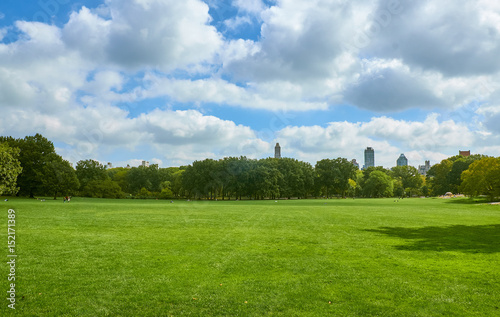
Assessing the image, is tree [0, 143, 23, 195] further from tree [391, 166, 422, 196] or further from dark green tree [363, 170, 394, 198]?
tree [391, 166, 422, 196]

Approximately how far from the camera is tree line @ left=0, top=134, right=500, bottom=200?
6175 cm

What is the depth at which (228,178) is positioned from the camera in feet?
301

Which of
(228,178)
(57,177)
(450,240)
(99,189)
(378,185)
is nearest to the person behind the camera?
(450,240)

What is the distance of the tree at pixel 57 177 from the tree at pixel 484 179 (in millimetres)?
77827

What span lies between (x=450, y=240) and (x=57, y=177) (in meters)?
66.9

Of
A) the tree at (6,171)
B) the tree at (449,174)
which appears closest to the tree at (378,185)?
the tree at (449,174)

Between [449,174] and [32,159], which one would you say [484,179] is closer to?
Answer: [449,174]

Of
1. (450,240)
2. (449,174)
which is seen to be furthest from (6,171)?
(449,174)

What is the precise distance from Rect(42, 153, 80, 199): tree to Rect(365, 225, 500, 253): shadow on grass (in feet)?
208

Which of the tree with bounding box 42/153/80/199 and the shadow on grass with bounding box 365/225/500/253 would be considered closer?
the shadow on grass with bounding box 365/225/500/253

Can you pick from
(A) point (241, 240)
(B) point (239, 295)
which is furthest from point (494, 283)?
(A) point (241, 240)

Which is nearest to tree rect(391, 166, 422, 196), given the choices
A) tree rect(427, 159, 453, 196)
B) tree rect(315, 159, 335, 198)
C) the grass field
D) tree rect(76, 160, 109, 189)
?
tree rect(427, 159, 453, 196)

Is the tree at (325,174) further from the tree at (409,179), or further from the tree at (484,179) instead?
the tree at (484,179)

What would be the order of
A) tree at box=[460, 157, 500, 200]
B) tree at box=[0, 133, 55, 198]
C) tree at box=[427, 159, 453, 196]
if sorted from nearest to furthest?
tree at box=[460, 157, 500, 200], tree at box=[0, 133, 55, 198], tree at box=[427, 159, 453, 196]
